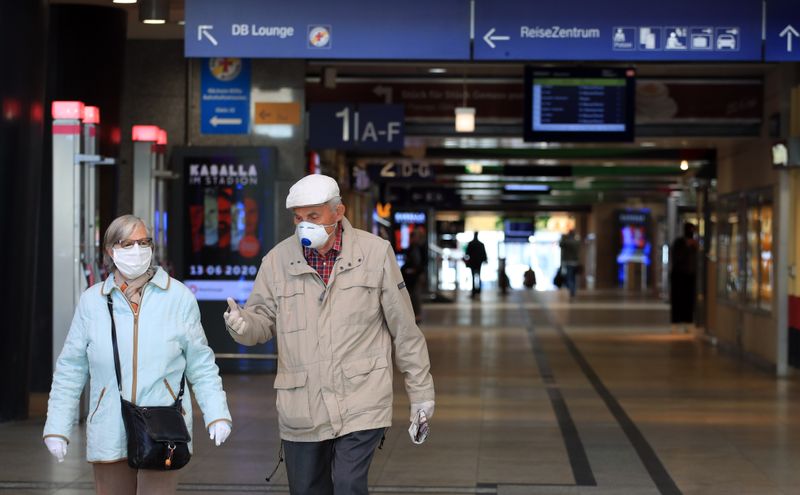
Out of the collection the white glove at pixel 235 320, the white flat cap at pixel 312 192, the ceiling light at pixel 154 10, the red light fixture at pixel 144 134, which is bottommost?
the white glove at pixel 235 320

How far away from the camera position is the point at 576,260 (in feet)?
120

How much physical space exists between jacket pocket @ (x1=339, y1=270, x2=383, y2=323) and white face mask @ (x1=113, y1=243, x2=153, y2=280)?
2.38 ft

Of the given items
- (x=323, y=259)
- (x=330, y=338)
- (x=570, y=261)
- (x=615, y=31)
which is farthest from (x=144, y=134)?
(x=570, y=261)

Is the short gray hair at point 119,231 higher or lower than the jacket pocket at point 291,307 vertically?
higher

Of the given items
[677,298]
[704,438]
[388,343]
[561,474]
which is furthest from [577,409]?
[677,298]

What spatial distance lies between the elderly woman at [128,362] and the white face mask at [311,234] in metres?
0.45

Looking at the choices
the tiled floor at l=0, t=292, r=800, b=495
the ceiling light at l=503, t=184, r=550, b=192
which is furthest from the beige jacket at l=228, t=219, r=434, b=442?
the ceiling light at l=503, t=184, r=550, b=192

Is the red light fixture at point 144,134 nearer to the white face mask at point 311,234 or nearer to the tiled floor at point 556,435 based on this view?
the tiled floor at point 556,435

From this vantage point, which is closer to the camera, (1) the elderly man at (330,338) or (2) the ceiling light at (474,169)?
(1) the elderly man at (330,338)

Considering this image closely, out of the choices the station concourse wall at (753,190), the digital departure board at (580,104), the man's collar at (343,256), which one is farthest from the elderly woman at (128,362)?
the station concourse wall at (753,190)

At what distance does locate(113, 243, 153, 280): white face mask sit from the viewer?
4984mm

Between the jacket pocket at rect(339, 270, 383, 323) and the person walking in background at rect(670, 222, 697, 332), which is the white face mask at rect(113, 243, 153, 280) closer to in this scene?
the jacket pocket at rect(339, 270, 383, 323)

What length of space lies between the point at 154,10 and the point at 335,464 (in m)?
7.17

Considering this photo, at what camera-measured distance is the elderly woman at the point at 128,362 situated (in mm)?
4926
